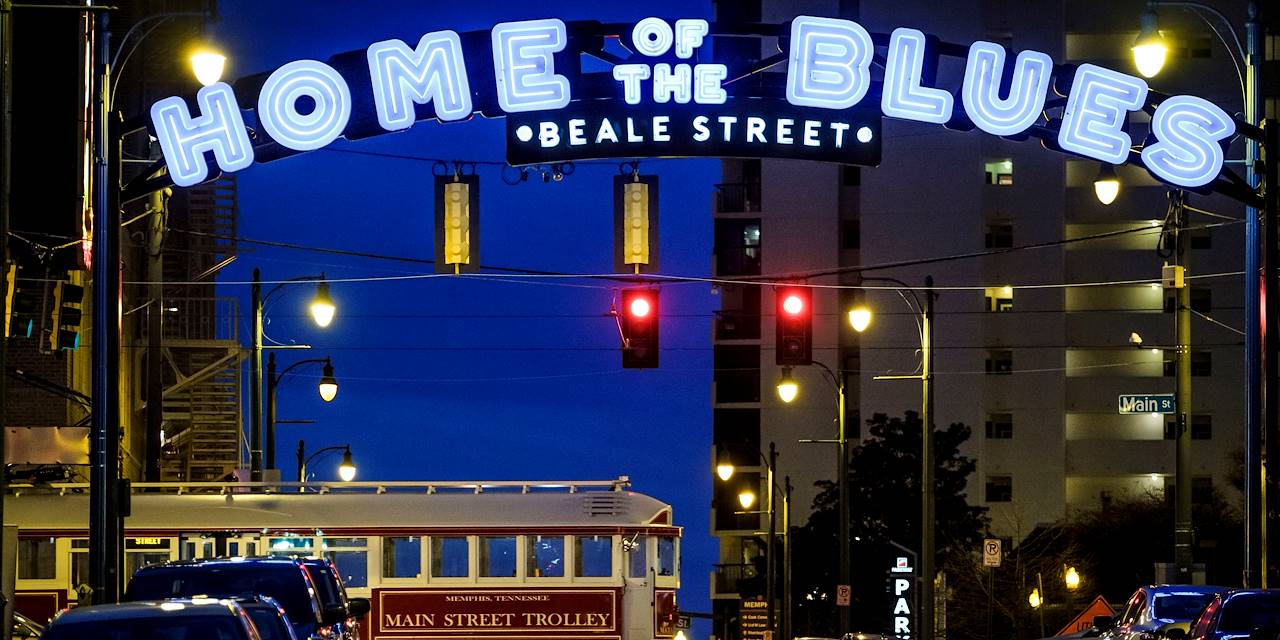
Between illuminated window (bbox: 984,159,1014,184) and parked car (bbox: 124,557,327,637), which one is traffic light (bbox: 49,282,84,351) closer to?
parked car (bbox: 124,557,327,637)

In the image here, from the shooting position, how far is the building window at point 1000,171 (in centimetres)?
7938

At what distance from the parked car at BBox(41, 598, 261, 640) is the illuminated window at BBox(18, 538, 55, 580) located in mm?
19049

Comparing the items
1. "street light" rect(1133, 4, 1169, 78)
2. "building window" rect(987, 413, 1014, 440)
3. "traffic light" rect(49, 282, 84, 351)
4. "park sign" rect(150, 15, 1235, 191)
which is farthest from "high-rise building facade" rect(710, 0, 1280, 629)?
"street light" rect(1133, 4, 1169, 78)

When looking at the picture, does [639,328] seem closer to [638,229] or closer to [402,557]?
[638,229]

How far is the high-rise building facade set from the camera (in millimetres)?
77875

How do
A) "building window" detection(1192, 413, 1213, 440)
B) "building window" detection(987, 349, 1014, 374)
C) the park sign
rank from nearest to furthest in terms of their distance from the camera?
the park sign, "building window" detection(987, 349, 1014, 374), "building window" detection(1192, 413, 1213, 440)

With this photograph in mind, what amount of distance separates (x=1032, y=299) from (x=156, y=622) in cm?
6779

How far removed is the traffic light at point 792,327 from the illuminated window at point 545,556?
18.3 ft

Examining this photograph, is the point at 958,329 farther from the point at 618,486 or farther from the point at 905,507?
the point at 618,486

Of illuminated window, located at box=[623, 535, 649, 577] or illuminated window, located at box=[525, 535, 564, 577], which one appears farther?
illuminated window, located at box=[623, 535, 649, 577]

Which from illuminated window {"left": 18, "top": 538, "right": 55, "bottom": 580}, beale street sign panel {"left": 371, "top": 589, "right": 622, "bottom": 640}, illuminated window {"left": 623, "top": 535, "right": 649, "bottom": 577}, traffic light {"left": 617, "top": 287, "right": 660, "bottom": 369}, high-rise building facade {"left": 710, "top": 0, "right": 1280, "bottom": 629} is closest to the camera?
traffic light {"left": 617, "top": 287, "right": 660, "bottom": 369}

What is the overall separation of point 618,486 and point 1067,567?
3614 cm

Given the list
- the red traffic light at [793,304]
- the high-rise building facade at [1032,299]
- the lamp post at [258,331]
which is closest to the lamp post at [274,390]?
the lamp post at [258,331]

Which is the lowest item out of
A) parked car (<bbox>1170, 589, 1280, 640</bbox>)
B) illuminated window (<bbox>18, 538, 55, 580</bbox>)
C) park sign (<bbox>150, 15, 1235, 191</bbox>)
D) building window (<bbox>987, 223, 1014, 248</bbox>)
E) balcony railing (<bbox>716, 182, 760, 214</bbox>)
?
illuminated window (<bbox>18, 538, 55, 580</bbox>)
